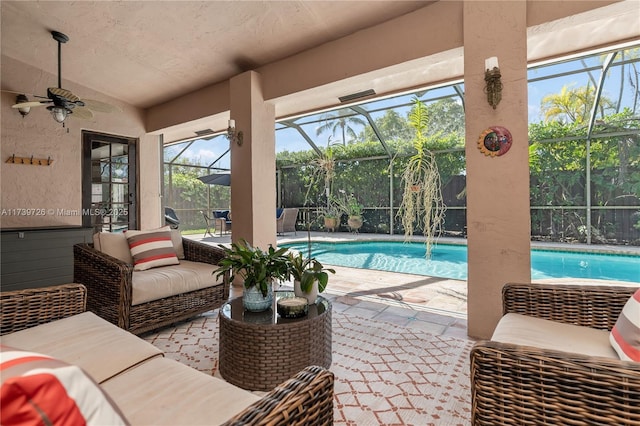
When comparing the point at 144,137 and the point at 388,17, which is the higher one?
the point at 388,17

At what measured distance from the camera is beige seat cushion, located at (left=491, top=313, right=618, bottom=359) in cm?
132

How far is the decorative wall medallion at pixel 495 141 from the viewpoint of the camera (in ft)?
7.73

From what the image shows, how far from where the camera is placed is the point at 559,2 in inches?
90.6

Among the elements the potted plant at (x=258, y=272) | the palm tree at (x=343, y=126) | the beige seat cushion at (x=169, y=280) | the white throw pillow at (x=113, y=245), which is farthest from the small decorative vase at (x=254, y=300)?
the palm tree at (x=343, y=126)

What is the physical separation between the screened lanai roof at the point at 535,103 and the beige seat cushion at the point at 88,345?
3810mm

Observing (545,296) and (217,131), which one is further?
(217,131)

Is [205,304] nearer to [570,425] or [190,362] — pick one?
[190,362]

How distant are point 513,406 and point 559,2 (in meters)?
2.79

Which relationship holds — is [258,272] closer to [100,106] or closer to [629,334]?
[629,334]

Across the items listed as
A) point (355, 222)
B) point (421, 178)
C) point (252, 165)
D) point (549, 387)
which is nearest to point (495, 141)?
point (549, 387)

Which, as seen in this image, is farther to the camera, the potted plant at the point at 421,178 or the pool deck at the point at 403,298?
the potted plant at the point at 421,178

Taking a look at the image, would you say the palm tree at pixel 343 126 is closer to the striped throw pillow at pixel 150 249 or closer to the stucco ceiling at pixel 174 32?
the stucco ceiling at pixel 174 32

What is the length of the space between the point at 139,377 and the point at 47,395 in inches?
31.4

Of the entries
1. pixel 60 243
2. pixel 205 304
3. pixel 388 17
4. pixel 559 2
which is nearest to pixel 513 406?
pixel 205 304
